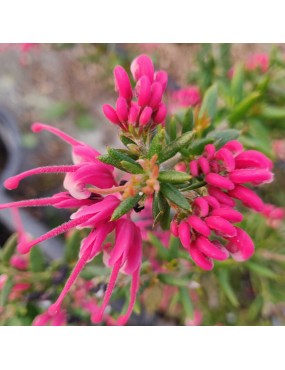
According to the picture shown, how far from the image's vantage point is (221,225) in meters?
0.54

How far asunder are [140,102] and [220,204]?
0.18 metres

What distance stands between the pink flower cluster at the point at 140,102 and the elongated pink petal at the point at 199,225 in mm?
152

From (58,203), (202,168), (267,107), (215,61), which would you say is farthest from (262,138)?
(58,203)

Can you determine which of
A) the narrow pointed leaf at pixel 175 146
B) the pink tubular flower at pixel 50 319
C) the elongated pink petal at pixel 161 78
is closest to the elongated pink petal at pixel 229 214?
the narrow pointed leaf at pixel 175 146

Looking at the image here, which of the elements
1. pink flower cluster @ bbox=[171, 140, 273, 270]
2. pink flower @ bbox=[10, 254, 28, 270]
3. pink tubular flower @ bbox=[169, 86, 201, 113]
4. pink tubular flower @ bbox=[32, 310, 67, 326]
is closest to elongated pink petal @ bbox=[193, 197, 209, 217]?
pink flower cluster @ bbox=[171, 140, 273, 270]

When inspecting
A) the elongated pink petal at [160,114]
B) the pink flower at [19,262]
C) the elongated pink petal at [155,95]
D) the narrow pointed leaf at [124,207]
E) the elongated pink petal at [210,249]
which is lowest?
the pink flower at [19,262]

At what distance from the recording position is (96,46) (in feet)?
5.54

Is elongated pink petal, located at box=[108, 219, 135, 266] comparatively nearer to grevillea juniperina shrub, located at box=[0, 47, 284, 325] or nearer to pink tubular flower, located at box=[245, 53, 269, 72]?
grevillea juniperina shrub, located at box=[0, 47, 284, 325]

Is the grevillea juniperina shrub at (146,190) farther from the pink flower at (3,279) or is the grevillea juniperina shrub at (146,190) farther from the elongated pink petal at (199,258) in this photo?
the pink flower at (3,279)

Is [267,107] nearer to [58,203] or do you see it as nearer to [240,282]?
[240,282]

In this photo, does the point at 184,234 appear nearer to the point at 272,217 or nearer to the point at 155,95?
the point at 155,95

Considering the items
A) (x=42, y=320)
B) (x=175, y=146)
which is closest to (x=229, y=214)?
(x=175, y=146)

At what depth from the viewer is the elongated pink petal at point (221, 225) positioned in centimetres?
54

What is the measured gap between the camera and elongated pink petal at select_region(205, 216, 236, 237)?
537 mm
